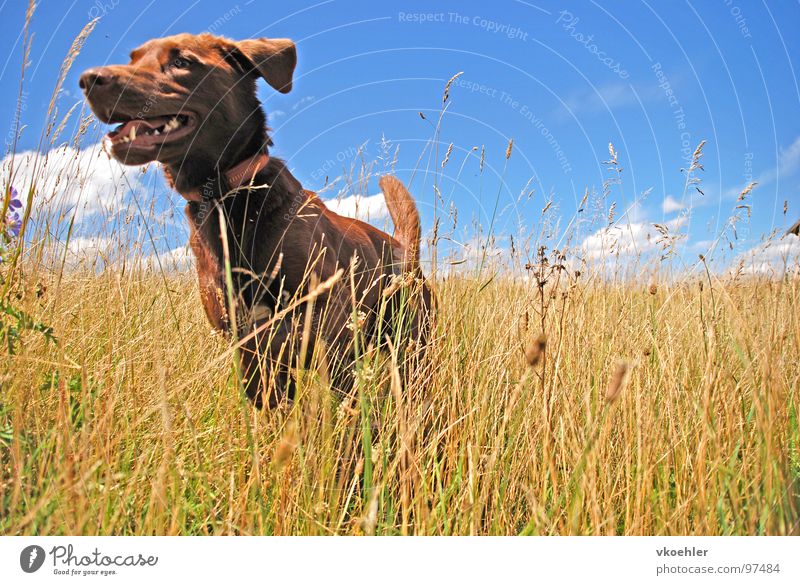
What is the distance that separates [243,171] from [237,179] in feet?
0.17

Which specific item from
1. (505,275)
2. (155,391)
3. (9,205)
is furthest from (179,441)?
(505,275)

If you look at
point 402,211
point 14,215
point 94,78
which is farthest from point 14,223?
point 402,211

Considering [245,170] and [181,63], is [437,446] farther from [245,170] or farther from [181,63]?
[181,63]

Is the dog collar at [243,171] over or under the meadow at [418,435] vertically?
over

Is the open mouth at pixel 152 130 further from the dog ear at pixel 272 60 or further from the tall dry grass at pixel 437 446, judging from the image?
the tall dry grass at pixel 437 446

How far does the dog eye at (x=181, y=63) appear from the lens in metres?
2.47

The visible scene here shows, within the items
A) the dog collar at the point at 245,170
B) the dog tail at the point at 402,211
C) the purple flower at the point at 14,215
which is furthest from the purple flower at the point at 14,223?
the dog tail at the point at 402,211

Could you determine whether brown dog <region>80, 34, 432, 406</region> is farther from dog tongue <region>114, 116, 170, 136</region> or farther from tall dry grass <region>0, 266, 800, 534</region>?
tall dry grass <region>0, 266, 800, 534</region>
